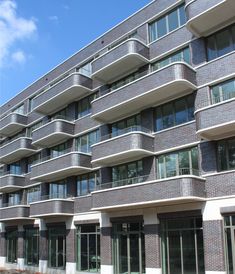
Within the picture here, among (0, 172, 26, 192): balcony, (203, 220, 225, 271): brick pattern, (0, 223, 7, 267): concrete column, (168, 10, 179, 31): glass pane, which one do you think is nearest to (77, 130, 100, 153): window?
(168, 10, 179, 31): glass pane

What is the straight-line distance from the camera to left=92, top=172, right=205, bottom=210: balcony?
18875mm

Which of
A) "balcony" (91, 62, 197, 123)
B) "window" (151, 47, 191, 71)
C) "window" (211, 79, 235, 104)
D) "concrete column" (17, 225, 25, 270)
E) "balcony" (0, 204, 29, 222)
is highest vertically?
"window" (151, 47, 191, 71)

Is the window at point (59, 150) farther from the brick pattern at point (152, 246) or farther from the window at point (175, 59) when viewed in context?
the brick pattern at point (152, 246)

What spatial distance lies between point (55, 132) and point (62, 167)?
288 centimetres

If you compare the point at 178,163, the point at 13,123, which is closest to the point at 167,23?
the point at 178,163

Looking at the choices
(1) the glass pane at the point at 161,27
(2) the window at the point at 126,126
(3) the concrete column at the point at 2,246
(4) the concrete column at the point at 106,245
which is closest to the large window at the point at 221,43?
(1) the glass pane at the point at 161,27

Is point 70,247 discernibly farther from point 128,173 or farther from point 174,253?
point 174,253

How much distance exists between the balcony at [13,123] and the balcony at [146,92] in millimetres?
12890

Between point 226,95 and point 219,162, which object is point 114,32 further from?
point 219,162

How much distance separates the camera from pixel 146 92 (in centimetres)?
2192

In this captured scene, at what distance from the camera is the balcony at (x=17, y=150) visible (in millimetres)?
34531

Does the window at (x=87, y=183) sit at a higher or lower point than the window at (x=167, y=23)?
lower

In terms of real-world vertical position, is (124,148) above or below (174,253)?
above

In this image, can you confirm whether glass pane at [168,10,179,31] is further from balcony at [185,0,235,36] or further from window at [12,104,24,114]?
window at [12,104,24,114]
